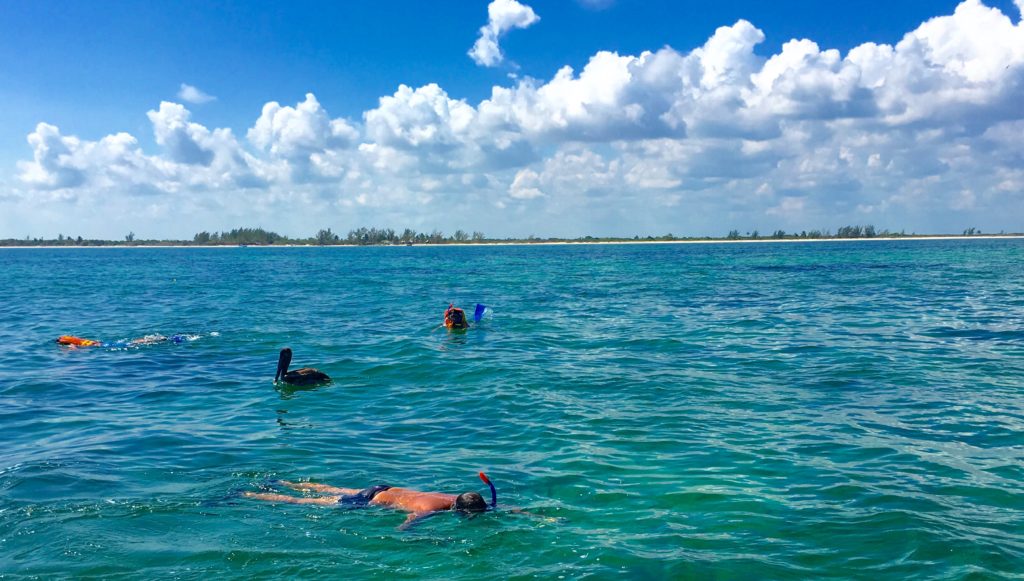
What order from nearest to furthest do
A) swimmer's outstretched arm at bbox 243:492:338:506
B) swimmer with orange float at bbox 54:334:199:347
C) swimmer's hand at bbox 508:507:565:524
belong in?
swimmer's hand at bbox 508:507:565:524, swimmer's outstretched arm at bbox 243:492:338:506, swimmer with orange float at bbox 54:334:199:347

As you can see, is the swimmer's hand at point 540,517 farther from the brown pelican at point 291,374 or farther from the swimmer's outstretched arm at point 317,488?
the brown pelican at point 291,374

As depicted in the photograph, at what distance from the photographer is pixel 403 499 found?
9484 millimetres

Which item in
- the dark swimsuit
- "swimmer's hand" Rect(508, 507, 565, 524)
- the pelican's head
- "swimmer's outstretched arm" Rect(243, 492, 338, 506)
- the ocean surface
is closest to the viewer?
the ocean surface

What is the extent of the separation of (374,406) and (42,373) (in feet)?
32.5

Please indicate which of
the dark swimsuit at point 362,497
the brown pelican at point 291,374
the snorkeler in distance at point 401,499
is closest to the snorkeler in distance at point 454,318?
the brown pelican at point 291,374

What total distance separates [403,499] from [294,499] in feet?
5.05

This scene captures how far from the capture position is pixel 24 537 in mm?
8547

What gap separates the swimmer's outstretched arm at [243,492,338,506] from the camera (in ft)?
32.0

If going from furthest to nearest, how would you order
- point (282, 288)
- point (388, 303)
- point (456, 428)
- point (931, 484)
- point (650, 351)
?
point (282, 288) < point (388, 303) < point (650, 351) < point (456, 428) < point (931, 484)

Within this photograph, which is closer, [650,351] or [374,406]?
[374,406]

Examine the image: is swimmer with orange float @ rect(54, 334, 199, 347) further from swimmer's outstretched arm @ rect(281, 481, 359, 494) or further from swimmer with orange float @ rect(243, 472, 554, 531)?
swimmer with orange float @ rect(243, 472, 554, 531)

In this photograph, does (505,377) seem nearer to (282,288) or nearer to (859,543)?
(859,543)

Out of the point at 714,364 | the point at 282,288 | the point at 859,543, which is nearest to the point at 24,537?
the point at 859,543

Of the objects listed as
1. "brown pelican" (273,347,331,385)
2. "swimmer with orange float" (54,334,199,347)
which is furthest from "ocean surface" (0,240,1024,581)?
"brown pelican" (273,347,331,385)
